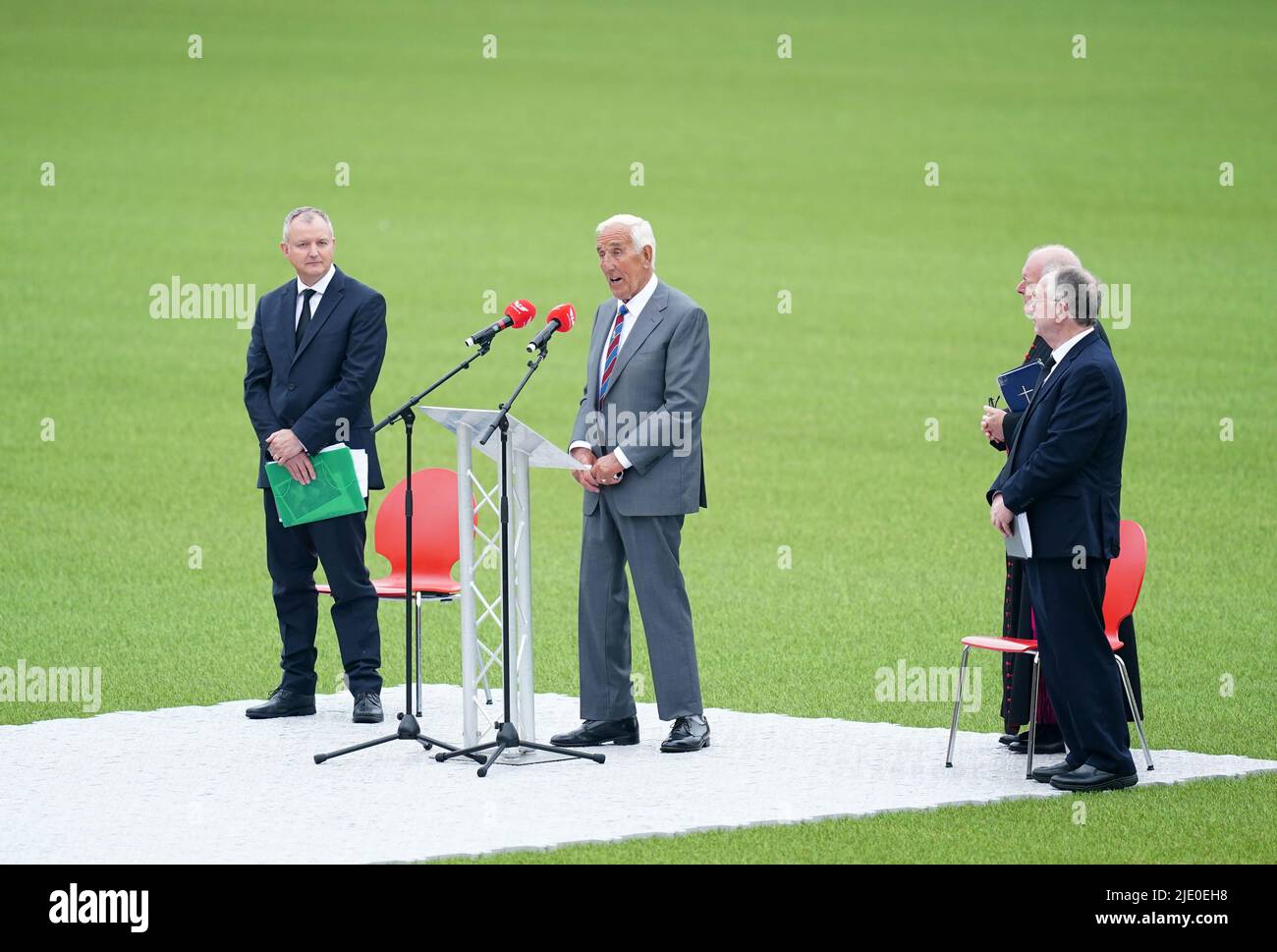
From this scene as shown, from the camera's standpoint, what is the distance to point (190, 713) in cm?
895

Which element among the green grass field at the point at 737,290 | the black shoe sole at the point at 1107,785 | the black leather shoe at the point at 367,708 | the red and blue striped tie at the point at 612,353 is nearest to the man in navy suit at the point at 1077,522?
the black shoe sole at the point at 1107,785

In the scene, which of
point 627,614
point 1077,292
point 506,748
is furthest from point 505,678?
point 1077,292

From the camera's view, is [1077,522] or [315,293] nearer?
[1077,522]

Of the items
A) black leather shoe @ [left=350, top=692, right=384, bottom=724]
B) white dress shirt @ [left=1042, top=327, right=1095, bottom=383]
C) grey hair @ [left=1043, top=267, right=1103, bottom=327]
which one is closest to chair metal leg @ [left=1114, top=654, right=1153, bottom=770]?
white dress shirt @ [left=1042, top=327, right=1095, bottom=383]

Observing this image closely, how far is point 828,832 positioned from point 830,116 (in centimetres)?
2640

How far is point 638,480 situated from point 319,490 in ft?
4.92

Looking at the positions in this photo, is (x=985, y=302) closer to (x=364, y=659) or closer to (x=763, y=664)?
(x=763, y=664)

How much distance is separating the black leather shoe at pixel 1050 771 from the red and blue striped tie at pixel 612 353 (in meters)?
2.40

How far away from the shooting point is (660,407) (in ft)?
27.0

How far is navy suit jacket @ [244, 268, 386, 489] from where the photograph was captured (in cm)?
870

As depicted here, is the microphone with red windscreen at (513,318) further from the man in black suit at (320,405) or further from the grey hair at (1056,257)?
the grey hair at (1056,257)

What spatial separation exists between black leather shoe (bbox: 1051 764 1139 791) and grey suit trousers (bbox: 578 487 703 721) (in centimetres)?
161

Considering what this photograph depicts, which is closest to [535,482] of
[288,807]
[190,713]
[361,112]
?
[190,713]

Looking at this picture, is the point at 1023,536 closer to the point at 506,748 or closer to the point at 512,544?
the point at 512,544
